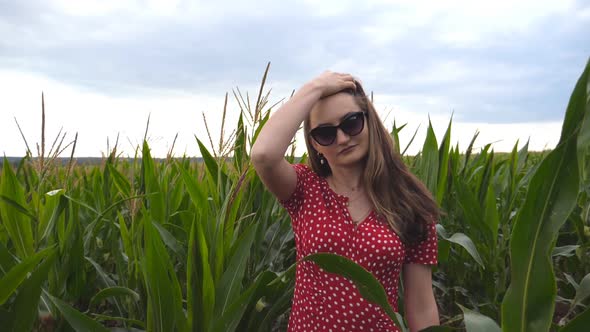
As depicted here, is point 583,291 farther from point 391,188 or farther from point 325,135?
point 325,135

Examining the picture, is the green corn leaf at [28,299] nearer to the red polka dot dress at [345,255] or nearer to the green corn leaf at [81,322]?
the green corn leaf at [81,322]

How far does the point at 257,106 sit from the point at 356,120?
1.06 ft

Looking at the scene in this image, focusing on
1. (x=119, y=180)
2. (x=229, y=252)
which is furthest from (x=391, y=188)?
(x=119, y=180)

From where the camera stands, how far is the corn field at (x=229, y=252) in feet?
2.40

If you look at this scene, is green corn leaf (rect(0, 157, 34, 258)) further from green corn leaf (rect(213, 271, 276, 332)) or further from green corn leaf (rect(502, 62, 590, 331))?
green corn leaf (rect(502, 62, 590, 331))

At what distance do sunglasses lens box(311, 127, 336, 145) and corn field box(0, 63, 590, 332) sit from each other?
0.68 ft

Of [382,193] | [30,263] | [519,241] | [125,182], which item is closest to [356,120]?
[382,193]

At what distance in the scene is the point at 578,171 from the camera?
70 cm

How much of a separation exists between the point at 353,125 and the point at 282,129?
8.5 inches

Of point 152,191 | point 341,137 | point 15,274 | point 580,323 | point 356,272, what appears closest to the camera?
point 580,323

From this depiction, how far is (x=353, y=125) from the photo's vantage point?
1.43m

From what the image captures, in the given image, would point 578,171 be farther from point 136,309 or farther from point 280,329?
point 280,329

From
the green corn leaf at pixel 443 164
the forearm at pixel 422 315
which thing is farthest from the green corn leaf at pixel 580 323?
the green corn leaf at pixel 443 164

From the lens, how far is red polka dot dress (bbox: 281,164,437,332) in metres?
1.40
